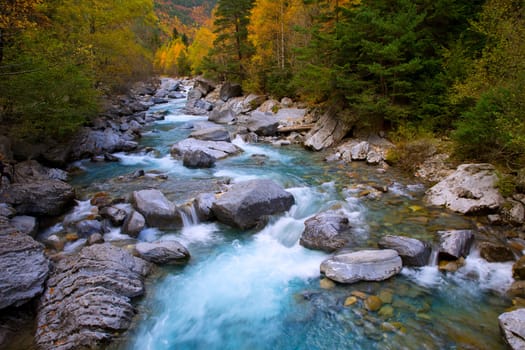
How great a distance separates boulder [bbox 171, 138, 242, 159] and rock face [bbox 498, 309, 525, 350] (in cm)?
1169

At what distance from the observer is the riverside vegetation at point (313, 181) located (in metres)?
5.01

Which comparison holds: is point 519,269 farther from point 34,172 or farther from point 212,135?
point 212,135

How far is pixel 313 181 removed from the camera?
36.0 feet

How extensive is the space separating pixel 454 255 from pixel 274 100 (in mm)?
21149

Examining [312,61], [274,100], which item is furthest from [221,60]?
[312,61]

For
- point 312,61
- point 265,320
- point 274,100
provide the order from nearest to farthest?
point 265,320 < point 312,61 < point 274,100

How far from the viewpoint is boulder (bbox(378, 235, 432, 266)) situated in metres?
5.98

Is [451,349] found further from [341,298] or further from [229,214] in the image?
[229,214]

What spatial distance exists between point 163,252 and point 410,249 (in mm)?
5113

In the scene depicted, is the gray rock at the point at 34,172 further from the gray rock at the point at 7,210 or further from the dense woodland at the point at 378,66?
the gray rock at the point at 7,210

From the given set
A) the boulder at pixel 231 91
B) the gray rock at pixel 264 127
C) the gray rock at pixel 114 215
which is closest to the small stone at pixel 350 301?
the gray rock at pixel 114 215

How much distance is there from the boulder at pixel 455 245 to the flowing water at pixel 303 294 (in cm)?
22

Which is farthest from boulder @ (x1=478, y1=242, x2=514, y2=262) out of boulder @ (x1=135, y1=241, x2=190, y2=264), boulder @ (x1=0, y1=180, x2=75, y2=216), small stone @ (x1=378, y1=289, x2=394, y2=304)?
boulder @ (x1=0, y1=180, x2=75, y2=216)

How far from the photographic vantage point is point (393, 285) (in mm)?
5527
